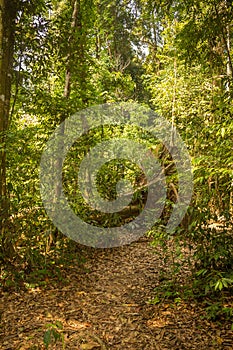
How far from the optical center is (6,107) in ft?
14.2

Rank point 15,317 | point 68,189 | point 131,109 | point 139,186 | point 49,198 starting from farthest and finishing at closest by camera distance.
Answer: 1. point 131,109
2. point 139,186
3. point 68,189
4. point 49,198
5. point 15,317

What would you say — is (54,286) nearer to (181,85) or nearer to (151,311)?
(151,311)

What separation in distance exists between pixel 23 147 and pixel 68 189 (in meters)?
1.33

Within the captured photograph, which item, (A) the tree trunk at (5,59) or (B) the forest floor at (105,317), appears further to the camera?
(A) the tree trunk at (5,59)

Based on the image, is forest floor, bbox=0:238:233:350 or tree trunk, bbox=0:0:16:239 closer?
forest floor, bbox=0:238:233:350

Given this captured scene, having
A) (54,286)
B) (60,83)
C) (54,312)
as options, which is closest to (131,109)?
(60,83)

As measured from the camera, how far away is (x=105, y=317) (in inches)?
130

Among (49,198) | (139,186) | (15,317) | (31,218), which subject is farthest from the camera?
(139,186)

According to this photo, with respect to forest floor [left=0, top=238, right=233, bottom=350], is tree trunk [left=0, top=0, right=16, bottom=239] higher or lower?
higher

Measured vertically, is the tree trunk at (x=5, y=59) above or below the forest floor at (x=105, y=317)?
above

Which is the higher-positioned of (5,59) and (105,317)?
(5,59)

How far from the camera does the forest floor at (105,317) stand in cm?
272

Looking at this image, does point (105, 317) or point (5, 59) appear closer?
point (105, 317)

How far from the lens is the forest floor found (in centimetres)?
272
